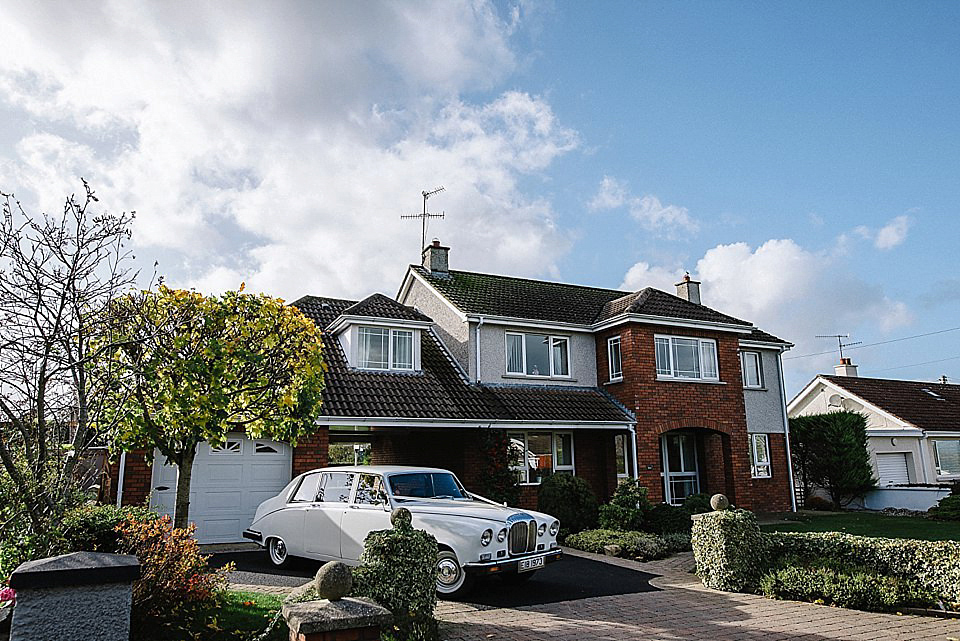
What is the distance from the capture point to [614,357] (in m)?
20.2

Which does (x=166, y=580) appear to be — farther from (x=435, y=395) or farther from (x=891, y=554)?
(x=435, y=395)

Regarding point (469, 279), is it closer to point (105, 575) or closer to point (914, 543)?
point (914, 543)

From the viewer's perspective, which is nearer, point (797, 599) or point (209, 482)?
point (797, 599)

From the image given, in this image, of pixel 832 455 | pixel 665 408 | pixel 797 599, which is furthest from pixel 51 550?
pixel 832 455

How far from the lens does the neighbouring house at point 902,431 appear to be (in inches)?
1041

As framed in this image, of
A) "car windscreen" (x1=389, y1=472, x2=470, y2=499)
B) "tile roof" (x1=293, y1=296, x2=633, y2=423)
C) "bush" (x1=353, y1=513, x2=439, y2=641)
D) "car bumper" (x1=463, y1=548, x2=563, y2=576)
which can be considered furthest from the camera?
"tile roof" (x1=293, y1=296, x2=633, y2=423)

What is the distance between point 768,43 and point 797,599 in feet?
26.1

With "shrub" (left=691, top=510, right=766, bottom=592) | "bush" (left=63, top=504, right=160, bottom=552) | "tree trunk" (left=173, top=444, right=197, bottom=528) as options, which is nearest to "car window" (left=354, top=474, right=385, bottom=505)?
"tree trunk" (left=173, top=444, right=197, bottom=528)

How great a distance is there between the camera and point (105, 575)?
15.9 ft

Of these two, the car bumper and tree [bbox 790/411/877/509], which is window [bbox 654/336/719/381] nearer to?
tree [bbox 790/411/877/509]

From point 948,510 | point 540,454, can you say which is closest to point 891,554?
point 540,454

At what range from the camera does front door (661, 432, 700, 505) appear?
20.8 meters

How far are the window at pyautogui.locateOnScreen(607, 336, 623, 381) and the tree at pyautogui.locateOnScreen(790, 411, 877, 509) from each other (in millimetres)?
8951

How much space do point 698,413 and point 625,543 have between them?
281 inches
